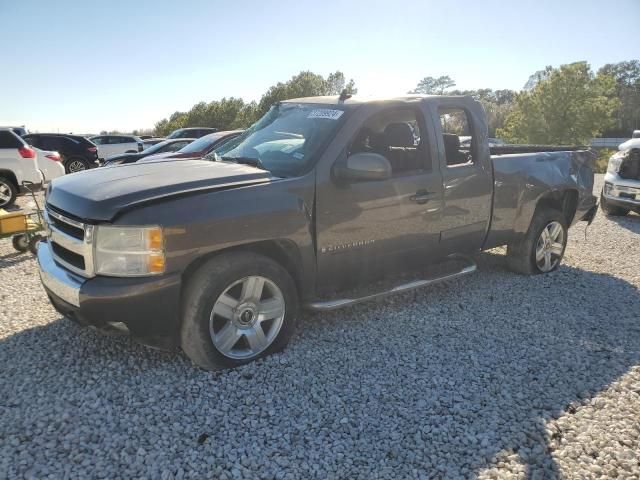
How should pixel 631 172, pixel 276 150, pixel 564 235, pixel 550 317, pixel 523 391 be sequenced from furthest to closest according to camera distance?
1. pixel 631 172
2. pixel 564 235
3. pixel 550 317
4. pixel 276 150
5. pixel 523 391

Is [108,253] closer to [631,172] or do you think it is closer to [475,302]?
[475,302]

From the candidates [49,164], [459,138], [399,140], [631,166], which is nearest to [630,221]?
[631,166]

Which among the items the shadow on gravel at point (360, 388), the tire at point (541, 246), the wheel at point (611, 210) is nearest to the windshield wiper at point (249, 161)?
the shadow on gravel at point (360, 388)

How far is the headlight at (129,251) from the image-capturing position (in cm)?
297

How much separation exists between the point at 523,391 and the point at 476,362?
432 mm

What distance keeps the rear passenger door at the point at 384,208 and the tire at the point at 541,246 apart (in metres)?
1.64

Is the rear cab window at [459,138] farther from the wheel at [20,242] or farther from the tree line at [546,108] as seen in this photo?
the tree line at [546,108]

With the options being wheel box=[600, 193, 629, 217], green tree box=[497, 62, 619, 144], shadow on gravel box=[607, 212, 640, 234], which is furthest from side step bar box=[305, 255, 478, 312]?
green tree box=[497, 62, 619, 144]

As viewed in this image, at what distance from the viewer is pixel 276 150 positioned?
13.1 feet

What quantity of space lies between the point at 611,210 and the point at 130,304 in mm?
10311

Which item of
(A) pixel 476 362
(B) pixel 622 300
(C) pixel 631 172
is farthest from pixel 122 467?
(C) pixel 631 172

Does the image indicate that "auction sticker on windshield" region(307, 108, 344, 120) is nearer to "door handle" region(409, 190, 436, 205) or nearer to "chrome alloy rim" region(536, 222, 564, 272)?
"door handle" region(409, 190, 436, 205)

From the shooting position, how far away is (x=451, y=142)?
4930mm

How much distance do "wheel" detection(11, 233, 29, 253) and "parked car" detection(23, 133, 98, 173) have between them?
34.6 feet
